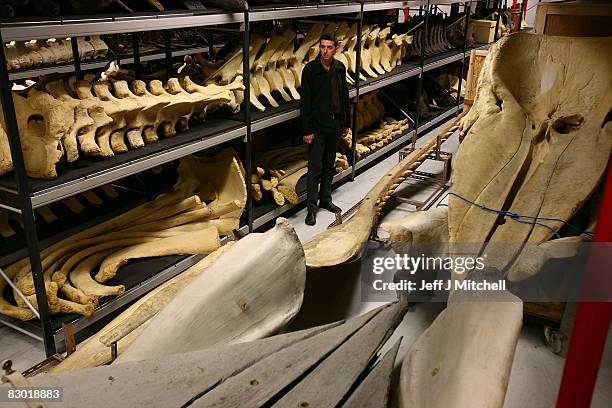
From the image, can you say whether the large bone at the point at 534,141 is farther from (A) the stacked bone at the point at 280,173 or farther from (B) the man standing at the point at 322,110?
(A) the stacked bone at the point at 280,173

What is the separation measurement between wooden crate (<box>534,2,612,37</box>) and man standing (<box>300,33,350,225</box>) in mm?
1939

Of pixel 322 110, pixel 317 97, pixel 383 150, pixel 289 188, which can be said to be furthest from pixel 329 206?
pixel 383 150

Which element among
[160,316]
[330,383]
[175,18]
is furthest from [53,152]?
[330,383]

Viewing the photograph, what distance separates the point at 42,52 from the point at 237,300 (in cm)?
558

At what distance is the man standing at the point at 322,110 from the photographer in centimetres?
515

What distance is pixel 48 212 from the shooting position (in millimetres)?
4164

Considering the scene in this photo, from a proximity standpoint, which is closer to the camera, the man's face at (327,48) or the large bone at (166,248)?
the large bone at (166,248)

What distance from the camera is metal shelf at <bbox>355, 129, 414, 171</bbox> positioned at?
6848 mm

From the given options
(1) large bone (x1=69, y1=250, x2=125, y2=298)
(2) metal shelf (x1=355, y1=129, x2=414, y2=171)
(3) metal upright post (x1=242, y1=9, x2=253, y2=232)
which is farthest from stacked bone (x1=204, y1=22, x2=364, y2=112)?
(1) large bone (x1=69, y1=250, x2=125, y2=298)

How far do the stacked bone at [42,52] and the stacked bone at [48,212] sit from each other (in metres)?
2.51

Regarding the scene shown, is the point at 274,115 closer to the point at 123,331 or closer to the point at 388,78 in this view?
the point at 388,78

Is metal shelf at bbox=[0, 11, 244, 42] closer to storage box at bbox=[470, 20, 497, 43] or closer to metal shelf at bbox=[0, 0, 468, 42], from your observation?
metal shelf at bbox=[0, 0, 468, 42]

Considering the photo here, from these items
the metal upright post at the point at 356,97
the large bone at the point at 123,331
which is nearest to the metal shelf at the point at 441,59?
the metal upright post at the point at 356,97

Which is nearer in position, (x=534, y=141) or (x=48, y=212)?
(x=534, y=141)
